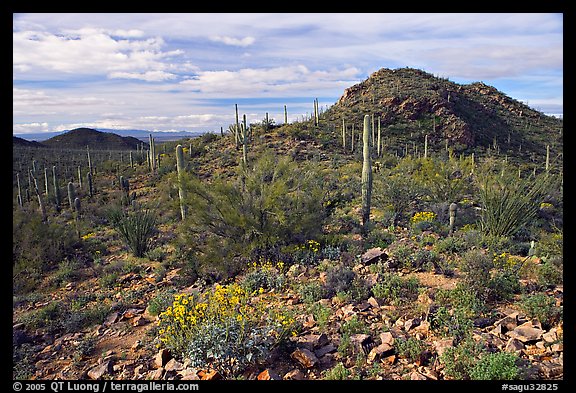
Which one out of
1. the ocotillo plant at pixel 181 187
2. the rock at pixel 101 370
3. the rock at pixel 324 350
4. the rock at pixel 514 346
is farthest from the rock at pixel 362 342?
the ocotillo plant at pixel 181 187

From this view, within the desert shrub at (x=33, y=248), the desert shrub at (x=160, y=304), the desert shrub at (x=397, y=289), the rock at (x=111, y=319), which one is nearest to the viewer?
the desert shrub at (x=397, y=289)

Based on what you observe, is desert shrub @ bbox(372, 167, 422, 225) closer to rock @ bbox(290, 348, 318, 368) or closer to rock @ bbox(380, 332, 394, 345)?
rock @ bbox(380, 332, 394, 345)

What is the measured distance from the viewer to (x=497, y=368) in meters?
3.14

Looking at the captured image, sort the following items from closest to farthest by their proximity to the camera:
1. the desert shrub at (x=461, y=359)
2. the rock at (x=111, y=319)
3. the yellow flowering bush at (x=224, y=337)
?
the desert shrub at (x=461, y=359)
the yellow flowering bush at (x=224, y=337)
the rock at (x=111, y=319)

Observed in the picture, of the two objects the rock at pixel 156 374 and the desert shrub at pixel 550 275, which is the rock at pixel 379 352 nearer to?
the rock at pixel 156 374

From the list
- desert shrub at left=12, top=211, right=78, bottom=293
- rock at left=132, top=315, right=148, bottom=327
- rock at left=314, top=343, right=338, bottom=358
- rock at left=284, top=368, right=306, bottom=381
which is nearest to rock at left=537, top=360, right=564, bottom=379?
rock at left=314, top=343, right=338, bottom=358

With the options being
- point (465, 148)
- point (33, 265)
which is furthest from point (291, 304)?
point (465, 148)

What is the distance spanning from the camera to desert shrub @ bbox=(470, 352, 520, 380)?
309cm

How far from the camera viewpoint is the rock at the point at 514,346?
3.59 metres

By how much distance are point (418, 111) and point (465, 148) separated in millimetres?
7539

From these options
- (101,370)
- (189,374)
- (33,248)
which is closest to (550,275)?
(189,374)

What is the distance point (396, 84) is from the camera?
45625 millimetres

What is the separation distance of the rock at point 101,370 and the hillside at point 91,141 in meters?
64.3
